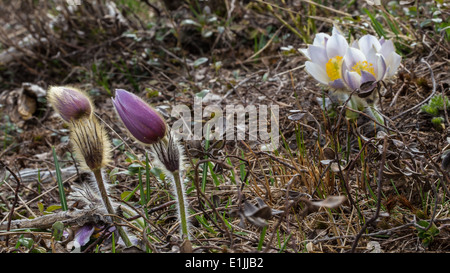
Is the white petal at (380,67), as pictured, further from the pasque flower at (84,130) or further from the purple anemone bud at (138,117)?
the pasque flower at (84,130)

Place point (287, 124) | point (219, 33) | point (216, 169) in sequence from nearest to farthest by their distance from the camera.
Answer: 1. point (216, 169)
2. point (287, 124)
3. point (219, 33)

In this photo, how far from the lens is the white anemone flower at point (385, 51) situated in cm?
161

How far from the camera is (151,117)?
1155 mm

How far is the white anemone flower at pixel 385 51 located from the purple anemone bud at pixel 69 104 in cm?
98

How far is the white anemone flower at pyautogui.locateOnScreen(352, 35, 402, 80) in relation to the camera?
161cm

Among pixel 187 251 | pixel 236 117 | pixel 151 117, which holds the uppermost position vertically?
pixel 151 117

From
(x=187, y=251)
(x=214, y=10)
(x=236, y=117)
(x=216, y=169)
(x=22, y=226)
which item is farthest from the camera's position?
(x=214, y=10)

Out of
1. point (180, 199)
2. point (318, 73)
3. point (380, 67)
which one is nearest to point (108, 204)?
point (180, 199)

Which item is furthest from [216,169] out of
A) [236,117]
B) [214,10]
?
[214,10]

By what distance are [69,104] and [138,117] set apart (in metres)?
0.23

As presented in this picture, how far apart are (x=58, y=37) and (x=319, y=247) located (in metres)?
2.90

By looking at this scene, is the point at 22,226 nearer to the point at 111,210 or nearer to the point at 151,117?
the point at 111,210

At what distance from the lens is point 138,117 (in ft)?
3.76

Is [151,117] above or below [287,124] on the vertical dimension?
above
